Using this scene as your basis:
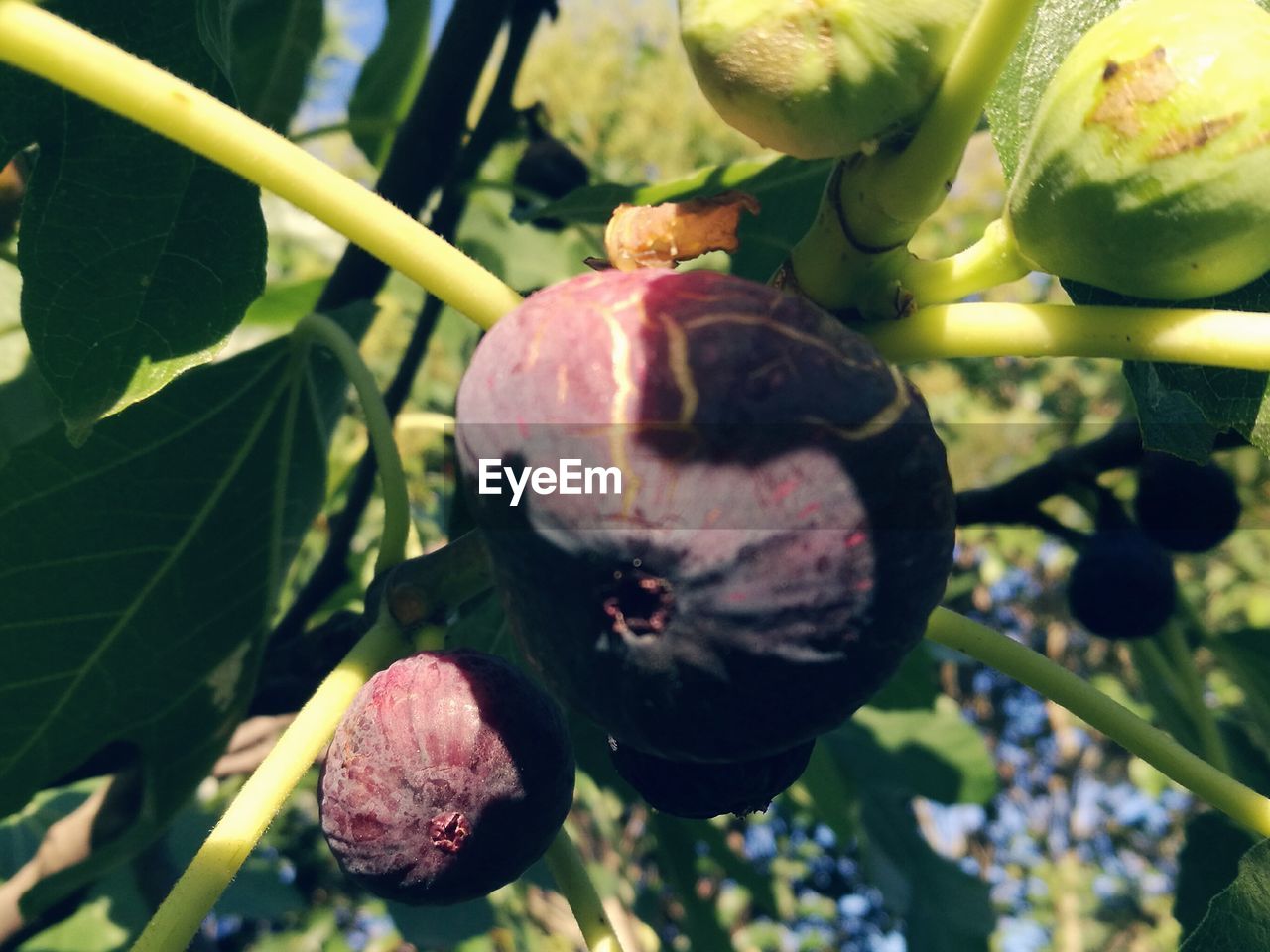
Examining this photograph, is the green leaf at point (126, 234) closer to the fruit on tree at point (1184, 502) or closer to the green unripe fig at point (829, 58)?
the green unripe fig at point (829, 58)

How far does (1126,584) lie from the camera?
1.58m

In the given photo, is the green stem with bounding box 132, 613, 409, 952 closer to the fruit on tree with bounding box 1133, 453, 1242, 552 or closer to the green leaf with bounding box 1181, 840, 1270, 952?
the green leaf with bounding box 1181, 840, 1270, 952

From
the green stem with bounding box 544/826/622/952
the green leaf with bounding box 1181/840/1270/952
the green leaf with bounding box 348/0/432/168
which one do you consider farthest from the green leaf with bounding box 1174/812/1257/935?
the green leaf with bounding box 348/0/432/168

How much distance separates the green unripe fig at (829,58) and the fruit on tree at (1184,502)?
→ 106 cm

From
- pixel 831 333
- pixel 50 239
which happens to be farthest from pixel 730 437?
pixel 50 239

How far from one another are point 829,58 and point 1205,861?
1.23 m

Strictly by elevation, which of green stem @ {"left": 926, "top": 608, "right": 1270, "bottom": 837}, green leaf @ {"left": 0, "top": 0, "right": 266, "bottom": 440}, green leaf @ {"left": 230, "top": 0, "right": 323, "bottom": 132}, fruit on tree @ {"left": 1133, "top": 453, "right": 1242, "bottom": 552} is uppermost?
green leaf @ {"left": 0, "top": 0, "right": 266, "bottom": 440}

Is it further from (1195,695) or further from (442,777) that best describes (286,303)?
(1195,695)

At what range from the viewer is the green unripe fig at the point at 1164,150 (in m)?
0.64

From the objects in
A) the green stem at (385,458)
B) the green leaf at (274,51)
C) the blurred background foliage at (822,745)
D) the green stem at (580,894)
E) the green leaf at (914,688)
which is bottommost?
the blurred background foliage at (822,745)

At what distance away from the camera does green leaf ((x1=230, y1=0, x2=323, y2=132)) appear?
1.75 metres

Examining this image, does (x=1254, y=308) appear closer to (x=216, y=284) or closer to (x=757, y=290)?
(x=757, y=290)

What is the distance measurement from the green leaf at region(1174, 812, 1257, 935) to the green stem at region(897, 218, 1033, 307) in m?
1.01

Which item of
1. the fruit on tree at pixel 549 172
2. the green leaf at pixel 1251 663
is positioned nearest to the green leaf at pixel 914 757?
the green leaf at pixel 1251 663
